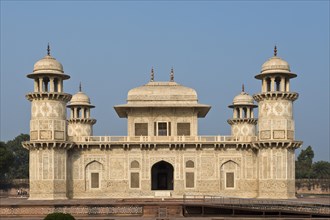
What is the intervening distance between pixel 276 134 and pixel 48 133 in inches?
663

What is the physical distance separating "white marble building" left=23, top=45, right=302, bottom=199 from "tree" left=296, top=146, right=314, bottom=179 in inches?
1771

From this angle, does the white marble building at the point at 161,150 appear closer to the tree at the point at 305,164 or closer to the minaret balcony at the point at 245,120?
the minaret balcony at the point at 245,120

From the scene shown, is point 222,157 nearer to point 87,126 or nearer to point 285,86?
point 285,86

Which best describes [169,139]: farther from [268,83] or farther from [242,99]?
[242,99]

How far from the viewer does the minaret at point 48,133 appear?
44688 mm

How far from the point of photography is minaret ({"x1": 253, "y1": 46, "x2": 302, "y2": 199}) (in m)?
44.6

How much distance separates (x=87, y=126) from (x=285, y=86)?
23839mm

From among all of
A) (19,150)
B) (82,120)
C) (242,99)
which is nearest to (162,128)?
(242,99)

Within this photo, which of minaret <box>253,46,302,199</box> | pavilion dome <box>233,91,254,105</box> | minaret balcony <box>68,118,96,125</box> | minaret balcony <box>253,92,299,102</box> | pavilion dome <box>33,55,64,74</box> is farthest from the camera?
minaret balcony <box>68,118,96,125</box>

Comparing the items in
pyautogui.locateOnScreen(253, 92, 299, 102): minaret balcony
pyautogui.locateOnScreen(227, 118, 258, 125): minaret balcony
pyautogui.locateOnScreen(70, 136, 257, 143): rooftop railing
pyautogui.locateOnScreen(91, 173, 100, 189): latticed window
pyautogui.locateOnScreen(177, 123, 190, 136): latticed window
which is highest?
pyautogui.locateOnScreen(253, 92, 299, 102): minaret balcony

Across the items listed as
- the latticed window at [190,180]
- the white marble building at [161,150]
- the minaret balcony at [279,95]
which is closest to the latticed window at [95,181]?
the white marble building at [161,150]

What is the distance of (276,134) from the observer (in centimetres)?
4497

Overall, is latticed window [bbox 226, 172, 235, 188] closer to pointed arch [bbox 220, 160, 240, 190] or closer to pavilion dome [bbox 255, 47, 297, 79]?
pointed arch [bbox 220, 160, 240, 190]

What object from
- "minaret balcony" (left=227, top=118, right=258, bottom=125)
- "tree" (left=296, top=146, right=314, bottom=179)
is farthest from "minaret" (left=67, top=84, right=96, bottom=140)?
"tree" (left=296, top=146, right=314, bottom=179)
